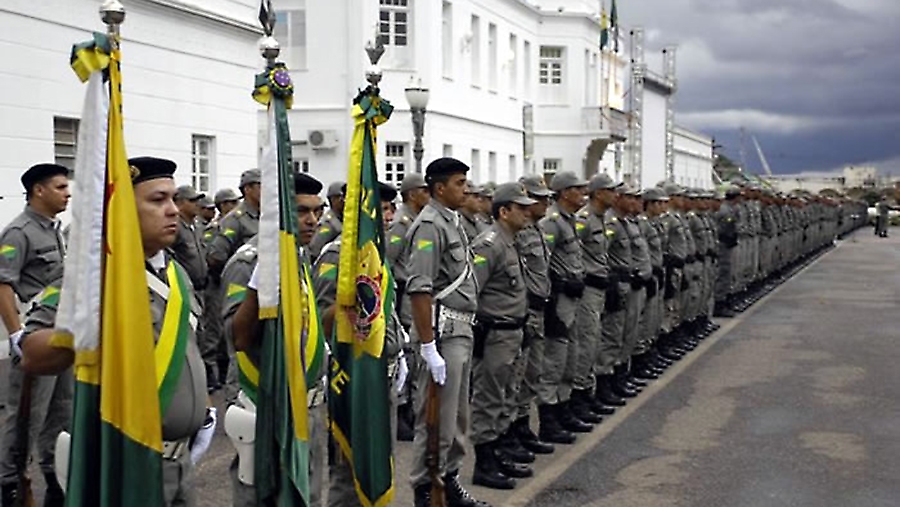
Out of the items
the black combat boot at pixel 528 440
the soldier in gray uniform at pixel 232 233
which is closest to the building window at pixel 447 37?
the soldier in gray uniform at pixel 232 233

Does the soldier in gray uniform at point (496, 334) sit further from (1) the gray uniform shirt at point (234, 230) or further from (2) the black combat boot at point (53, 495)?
(1) the gray uniform shirt at point (234, 230)

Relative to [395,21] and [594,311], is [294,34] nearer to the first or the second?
[395,21]

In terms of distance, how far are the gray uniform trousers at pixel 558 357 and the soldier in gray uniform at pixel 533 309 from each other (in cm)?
30

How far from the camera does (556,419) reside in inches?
367

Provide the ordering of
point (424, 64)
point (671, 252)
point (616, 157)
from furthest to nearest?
point (616, 157) < point (424, 64) < point (671, 252)

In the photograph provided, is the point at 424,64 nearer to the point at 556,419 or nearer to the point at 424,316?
the point at 556,419

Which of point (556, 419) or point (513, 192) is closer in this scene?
point (513, 192)

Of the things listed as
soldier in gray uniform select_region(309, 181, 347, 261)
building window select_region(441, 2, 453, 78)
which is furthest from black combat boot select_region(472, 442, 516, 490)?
building window select_region(441, 2, 453, 78)

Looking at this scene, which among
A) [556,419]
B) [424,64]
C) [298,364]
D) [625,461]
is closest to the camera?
[298,364]

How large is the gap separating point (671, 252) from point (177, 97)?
27.2ft

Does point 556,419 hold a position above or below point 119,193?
below

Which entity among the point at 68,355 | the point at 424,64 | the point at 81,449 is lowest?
the point at 81,449

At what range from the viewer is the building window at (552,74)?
39.7 meters

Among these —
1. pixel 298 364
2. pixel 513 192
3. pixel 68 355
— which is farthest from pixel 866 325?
pixel 68 355
